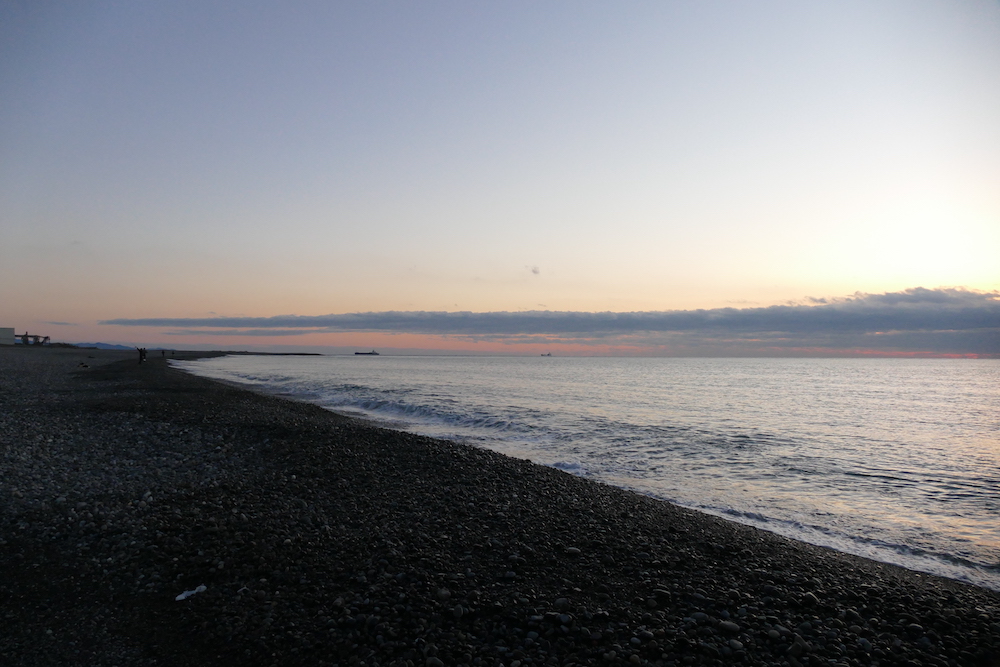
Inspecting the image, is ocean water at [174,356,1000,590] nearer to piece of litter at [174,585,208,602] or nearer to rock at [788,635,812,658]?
rock at [788,635,812,658]

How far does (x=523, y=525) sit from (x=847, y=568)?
5.41m

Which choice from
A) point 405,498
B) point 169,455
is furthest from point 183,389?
point 405,498

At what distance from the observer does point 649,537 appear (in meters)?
9.02

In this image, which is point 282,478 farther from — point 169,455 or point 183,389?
point 183,389

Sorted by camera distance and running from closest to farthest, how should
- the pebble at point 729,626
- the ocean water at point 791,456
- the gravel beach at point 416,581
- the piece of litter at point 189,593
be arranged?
the gravel beach at point 416,581
the pebble at point 729,626
the piece of litter at point 189,593
the ocean water at point 791,456

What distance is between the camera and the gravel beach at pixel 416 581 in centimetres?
553

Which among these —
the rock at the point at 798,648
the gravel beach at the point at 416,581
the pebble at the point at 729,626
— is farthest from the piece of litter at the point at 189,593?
the rock at the point at 798,648

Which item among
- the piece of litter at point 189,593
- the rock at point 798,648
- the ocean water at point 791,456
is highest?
the piece of litter at point 189,593

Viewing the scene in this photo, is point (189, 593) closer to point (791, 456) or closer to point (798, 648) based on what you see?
point (798, 648)

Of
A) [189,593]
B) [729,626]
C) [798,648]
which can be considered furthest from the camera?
[189,593]

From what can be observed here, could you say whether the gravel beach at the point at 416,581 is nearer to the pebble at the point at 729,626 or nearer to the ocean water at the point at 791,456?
the pebble at the point at 729,626

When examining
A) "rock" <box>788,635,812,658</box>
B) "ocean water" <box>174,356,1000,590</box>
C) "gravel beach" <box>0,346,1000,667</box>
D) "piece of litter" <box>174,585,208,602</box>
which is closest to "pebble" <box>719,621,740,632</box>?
"gravel beach" <box>0,346,1000,667</box>

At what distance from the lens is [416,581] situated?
22.5 ft

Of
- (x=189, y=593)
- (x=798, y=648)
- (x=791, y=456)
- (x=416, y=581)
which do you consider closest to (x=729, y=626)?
(x=798, y=648)
